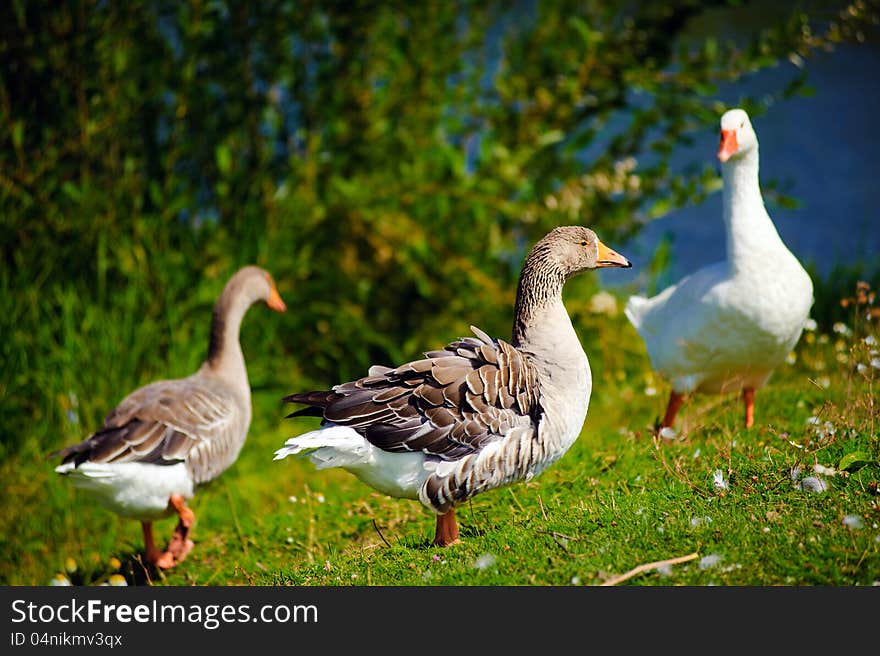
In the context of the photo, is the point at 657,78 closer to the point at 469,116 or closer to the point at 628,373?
the point at 469,116

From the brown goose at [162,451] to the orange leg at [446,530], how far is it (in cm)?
191

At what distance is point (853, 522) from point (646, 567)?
0.84 metres

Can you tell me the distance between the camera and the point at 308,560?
492 centimetres

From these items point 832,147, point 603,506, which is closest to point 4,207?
point 603,506

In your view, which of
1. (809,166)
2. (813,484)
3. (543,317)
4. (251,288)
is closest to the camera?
(813,484)

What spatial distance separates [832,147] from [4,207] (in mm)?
9391

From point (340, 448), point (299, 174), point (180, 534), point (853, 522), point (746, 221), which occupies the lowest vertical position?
point (180, 534)

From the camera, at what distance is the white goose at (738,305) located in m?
5.32

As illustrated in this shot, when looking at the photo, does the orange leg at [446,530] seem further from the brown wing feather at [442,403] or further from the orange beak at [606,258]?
the orange beak at [606,258]

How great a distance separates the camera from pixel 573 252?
15.9ft

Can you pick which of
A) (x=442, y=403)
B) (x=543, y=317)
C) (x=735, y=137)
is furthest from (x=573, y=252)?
(x=735, y=137)

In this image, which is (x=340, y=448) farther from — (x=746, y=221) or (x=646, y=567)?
(x=746, y=221)

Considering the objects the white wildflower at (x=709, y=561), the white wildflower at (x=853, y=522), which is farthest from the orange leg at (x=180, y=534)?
the white wildflower at (x=853, y=522)

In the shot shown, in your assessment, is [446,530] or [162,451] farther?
[162,451]
